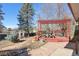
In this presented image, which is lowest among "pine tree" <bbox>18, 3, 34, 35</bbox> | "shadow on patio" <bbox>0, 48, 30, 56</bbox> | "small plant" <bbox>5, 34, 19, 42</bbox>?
"shadow on patio" <bbox>0, 48, 30, 56</bbox>

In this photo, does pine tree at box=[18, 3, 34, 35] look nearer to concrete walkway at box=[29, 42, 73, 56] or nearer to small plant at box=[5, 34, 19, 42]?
small plant at box=[5, 34, 19, 42]

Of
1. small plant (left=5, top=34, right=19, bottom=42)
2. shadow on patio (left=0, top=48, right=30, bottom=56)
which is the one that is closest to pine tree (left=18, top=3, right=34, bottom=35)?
small plant (left=5, top=34, right=19, bottom=42)

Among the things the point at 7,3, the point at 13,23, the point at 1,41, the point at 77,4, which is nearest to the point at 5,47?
the point at 1,41

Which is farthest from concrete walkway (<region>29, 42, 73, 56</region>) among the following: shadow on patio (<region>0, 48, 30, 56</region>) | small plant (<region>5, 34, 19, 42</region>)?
small plant (<region>5, 34, 19, 42</region>)

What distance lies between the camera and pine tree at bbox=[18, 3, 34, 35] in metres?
3.01

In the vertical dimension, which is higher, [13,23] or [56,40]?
[13,23]

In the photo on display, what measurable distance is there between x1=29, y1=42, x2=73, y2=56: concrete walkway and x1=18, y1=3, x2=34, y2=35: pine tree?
0.98ft

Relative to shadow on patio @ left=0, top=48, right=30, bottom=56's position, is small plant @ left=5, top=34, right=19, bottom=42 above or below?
above

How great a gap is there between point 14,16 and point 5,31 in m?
0.22

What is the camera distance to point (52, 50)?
3.05 m

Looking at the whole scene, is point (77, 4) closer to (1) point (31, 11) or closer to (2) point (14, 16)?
(1) point (31, 11)

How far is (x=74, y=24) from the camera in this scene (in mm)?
3027

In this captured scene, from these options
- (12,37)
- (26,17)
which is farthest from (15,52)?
(26,17)

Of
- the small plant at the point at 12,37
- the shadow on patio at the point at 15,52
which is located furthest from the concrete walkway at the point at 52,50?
the small plant at the point at 12,37
